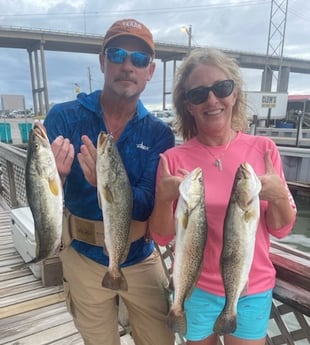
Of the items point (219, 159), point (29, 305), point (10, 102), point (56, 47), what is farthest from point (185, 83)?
point (56, 47)

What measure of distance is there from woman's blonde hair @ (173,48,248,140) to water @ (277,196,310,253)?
7509mm

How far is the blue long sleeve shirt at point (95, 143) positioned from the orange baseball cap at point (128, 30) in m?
0.44

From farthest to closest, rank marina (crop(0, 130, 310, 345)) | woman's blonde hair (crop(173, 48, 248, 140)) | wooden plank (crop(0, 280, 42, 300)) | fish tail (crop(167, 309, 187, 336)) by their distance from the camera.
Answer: wooden plank (crop(0, 280, 42, 300)) < woman's blonde hair (crop(173, 48, 248, 140)) < marina (crop(0, 130, 310, 345)) < fish tail (crop(167, 309, 187, 336))

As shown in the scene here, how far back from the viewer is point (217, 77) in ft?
5.96

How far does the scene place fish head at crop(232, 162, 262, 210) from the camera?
141cm

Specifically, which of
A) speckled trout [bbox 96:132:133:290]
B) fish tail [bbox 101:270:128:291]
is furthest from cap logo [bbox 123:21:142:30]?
fish tail [bbox 101:270:128:291]

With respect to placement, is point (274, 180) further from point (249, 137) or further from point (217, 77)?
point (217, 77)

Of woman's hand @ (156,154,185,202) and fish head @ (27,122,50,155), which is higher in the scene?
fish head @ (27,122,50,155)

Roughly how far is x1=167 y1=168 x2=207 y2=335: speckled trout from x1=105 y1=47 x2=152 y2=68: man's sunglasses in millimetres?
919

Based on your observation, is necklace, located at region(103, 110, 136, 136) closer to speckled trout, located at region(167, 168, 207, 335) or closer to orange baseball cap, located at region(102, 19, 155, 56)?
orange baseball cap, located at region(102, 19, 155, 56)

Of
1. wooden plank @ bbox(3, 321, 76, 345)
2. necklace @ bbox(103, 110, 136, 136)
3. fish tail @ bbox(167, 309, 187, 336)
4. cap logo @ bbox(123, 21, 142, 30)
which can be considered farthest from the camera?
wooden plank @ bbox(3, 321, 76, 345)

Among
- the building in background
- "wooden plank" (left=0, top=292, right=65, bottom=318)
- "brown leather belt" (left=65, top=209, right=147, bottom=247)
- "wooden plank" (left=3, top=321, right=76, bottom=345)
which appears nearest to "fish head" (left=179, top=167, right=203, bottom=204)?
"brown leather belt" (left=65, top=209, right=147, bottom=247)

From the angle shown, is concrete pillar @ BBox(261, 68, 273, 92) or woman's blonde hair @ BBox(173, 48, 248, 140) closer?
woman's blonde hair @ BBox(173, 48, 248, 140)

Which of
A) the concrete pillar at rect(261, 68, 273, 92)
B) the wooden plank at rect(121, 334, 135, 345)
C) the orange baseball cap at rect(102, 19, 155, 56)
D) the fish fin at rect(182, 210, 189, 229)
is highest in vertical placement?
the concrete pillar at rect(261, 68, 273, 92)
